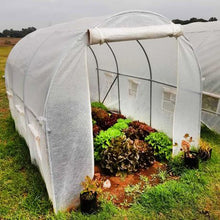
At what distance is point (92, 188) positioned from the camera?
11.5 ft

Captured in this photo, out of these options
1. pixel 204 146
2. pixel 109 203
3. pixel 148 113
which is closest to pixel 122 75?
pixel 148 113

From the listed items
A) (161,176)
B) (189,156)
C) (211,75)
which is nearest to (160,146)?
(189,156)

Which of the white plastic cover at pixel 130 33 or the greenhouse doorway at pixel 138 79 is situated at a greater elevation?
the white plastic cover at pixel 130 33

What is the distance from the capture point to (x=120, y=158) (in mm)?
4492

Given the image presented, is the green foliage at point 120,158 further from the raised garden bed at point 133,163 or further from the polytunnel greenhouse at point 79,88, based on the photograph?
the polytunnel greenhouse at point 79,88

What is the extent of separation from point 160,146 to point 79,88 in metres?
2.56

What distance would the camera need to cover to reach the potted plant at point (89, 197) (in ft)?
11.3

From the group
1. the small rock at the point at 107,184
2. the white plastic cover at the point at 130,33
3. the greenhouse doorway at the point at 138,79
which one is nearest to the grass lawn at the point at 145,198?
the small rock at the point at 107,184

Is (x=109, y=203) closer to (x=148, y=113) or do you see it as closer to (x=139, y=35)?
(x=139, y=35)

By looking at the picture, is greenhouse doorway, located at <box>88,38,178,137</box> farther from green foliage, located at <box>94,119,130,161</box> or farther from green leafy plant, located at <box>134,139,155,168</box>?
green foliage, located at <box>94,119,130,161</box>

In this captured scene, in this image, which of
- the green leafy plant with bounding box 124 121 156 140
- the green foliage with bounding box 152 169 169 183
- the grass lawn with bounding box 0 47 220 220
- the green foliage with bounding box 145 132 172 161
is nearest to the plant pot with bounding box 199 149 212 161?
the grass lawn with bounding box 0 47 220 220

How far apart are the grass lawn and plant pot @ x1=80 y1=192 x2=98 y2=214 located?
4.0 inches

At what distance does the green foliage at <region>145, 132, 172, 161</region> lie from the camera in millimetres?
5008

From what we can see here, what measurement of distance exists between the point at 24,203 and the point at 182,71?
→ 3712 millimetres
